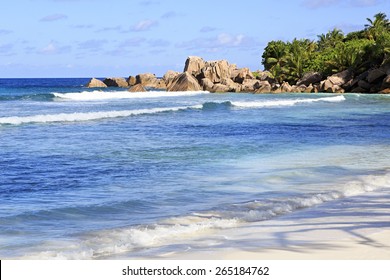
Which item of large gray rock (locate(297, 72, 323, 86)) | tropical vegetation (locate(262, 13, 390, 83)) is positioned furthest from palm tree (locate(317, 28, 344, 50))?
large gray rock (locate(297, 72, 323, 86))

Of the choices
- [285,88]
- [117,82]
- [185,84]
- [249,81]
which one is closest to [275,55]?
[249,81]

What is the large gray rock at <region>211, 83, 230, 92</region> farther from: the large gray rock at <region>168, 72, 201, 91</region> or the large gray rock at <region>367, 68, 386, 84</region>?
the large gray rock at <region>367, 68, 386, 84</region>

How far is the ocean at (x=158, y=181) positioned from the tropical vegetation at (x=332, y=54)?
44980 millimetres

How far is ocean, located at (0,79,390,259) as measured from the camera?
26.2 feet

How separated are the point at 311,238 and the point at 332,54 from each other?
7013cm

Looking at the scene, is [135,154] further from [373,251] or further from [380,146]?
[373,251]

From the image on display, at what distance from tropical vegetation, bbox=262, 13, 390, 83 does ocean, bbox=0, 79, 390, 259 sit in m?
45.0

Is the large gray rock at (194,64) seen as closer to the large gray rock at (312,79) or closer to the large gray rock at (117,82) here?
the large gray rock at (312,79)

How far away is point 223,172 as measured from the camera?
522 inches

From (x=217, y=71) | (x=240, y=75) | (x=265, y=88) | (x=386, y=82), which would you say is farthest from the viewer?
(x=240, y=75)

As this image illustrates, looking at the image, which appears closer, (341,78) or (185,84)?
(341,78)

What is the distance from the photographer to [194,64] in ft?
284

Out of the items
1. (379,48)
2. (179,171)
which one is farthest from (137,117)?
(379,48)

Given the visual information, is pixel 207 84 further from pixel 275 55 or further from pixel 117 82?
pixel 117 82
